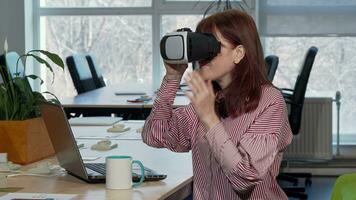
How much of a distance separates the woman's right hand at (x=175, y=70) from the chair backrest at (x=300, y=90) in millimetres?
2851

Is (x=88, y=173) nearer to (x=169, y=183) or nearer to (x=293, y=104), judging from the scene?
(x=169, y=183)

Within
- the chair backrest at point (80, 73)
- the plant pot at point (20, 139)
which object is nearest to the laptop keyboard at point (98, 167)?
the plant pot at point (20, 139)

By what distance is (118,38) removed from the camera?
20.7 feet

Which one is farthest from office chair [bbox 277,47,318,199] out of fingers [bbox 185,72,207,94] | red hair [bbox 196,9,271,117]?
fingers [bbox 185,72,207,94]

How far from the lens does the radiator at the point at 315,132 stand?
5789mm

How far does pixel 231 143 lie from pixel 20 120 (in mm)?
973

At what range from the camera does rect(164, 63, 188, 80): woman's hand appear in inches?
80.8

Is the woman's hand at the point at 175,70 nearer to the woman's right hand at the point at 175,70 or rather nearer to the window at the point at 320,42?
the woman's right hand at the point at 175,70

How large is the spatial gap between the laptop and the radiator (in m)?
3.75

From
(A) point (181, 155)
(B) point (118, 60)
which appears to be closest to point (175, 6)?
(B) point (118, 60)

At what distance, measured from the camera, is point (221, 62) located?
1.92 meters

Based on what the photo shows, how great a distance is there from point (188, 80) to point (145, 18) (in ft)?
15.2

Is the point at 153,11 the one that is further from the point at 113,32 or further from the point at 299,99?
the point at 299,99

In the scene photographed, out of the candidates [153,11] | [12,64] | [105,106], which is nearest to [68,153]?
[12,64]
